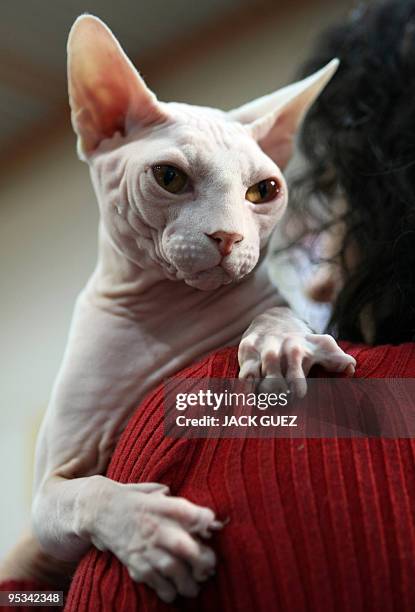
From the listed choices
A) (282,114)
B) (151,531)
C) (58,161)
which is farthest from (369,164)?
(151,531)

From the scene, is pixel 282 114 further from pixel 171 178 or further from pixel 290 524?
pixel 290 524

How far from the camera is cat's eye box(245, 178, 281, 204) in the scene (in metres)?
0.69

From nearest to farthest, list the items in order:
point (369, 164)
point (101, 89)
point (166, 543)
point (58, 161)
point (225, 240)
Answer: point (166, 543)
point (225, 240)
point (101, 89)
point (369, 164)
point (58, 161)

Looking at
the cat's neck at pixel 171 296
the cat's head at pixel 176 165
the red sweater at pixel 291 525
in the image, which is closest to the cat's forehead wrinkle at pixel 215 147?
the cat's head at pixel 176 165

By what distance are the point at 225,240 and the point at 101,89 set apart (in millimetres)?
237

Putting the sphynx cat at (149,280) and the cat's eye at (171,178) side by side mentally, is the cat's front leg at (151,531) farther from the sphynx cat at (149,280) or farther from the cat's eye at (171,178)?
the cat's eye at (171,178)

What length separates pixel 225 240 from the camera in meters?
0.62

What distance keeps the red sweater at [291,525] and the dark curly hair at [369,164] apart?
272mm

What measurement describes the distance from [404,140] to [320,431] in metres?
0.44

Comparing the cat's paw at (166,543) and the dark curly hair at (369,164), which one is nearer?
the cat's paw at (166,543)

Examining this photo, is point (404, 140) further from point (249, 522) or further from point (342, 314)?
point (249, 522)

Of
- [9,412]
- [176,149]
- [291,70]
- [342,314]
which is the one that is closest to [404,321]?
[342,314]

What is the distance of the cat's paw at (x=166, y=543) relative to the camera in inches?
19.9

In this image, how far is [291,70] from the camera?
4.00ft
